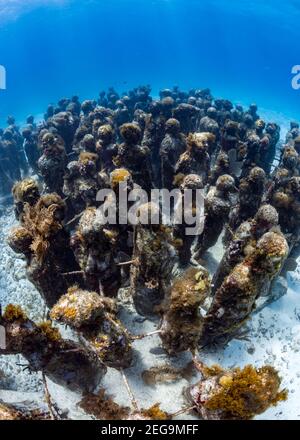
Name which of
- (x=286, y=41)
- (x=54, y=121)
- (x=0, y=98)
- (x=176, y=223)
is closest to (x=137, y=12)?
(x=286, y=41)

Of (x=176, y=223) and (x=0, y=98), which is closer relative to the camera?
(x=176, y=223)

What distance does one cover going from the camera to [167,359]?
7633 millimetres

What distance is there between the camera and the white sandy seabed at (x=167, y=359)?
6.96 meters

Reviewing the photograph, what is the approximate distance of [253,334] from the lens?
8.91 meters

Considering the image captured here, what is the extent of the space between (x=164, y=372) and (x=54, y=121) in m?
14.9

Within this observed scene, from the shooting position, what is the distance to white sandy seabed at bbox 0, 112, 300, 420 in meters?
6.96

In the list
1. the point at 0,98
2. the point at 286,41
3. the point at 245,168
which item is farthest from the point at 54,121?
the point at 286,41
